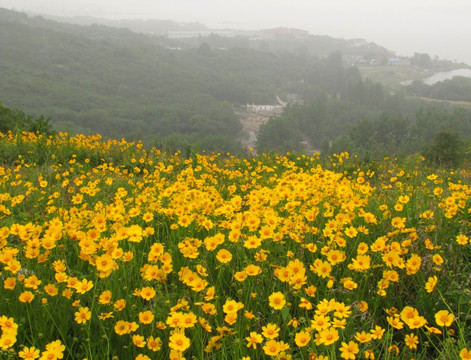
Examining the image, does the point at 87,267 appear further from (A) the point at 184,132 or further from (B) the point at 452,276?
(A) the point at 184,132

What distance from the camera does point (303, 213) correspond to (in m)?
2.46

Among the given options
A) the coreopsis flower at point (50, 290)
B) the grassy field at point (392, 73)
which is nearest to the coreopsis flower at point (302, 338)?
the coreopsis flower at point (50, 290)

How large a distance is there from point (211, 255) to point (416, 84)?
96.8 m

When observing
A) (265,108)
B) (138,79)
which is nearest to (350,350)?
(265,108)

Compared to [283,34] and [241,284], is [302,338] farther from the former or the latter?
[283,34]

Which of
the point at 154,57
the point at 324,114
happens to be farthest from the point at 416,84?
the point at 154,57

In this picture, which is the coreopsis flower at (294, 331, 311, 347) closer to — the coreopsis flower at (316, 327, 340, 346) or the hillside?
the coreopsis flower at (316, 327, 340, 346)

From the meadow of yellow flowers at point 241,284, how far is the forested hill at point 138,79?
42576 mm

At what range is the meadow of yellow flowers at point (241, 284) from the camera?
1.47 meters

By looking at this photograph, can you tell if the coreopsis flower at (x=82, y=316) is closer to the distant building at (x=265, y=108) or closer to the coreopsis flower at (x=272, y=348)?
the coreopsis flower at (x=272, y=348)

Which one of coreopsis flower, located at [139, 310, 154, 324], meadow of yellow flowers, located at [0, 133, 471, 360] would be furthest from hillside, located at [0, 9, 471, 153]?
coreopsis flower, located at [139, 310, 154, 324]

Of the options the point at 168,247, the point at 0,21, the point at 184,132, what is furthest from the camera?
the point at 0,21

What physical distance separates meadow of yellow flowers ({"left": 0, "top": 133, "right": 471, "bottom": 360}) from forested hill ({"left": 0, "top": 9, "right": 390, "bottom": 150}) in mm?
42576

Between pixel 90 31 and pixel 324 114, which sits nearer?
pixel 324 114
